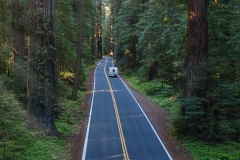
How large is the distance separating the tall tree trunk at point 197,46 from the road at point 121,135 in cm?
322

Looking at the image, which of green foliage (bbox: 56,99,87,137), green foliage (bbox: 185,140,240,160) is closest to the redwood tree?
green foliage (bbox: 185,140,240,160)

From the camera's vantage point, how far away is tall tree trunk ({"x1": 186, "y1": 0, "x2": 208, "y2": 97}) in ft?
Result: 39.8

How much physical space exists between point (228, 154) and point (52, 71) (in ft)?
27.0

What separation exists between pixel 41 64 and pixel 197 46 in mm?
7192

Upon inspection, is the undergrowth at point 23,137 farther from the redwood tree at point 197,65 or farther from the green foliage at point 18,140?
the redwood tree at point 197,65

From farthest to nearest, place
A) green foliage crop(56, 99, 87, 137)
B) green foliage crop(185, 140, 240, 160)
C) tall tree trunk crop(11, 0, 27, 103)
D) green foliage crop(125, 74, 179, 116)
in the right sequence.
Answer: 1. green foliage crop(125, 74, 179, 116)
2. tall tree trunk crop(11, 0, 27, 103)
3. green foliage crop(56, 99, 87, 137)
4. green foliage crop(185, 140, 240, 160)

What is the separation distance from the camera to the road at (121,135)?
34.9ft

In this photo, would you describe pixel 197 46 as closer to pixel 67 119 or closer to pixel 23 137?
pixel 67 119

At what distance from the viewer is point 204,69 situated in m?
12.1

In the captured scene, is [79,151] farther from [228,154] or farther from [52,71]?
[228,154]

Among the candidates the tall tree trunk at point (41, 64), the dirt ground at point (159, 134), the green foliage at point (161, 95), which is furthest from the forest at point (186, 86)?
the green foliage at point (161, 95)

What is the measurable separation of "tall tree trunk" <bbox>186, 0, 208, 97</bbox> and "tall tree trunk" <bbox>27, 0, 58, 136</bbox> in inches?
Answer: 254

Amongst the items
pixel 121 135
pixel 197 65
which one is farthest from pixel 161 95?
pixel 197 65

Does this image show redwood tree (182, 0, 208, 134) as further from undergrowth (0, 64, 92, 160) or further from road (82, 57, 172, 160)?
undergrowth (0, 64, 92, 160)
